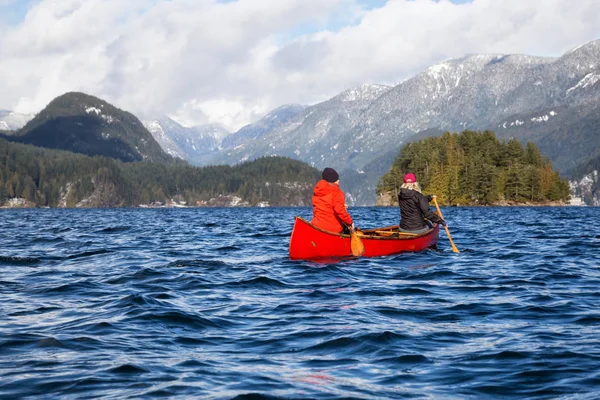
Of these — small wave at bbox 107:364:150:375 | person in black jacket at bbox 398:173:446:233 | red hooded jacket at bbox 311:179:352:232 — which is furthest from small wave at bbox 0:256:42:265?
small wave at bbox 107:364:150:375

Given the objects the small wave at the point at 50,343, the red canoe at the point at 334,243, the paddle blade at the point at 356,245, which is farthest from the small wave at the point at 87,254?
the small wave at the point at 50,343

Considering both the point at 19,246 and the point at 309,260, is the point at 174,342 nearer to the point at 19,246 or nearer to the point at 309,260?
the point at 309,260

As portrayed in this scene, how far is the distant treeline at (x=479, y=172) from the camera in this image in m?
→ 176

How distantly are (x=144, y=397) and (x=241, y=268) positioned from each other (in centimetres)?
1424

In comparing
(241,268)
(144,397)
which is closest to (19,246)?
(241,268)

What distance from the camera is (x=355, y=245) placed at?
23812 mm

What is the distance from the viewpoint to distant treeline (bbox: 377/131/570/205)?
6934 inches

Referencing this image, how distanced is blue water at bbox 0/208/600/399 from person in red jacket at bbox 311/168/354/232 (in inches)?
61.6

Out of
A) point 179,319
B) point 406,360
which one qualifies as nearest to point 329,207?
point 179,319

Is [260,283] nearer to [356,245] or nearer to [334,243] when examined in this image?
[334,243]

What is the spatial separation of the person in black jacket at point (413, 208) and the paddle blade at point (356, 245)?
111 inches

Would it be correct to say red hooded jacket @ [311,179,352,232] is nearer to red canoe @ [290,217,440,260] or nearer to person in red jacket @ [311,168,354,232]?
person in red jacket @ [311,168,354,232]

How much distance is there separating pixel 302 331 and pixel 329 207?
36.4 ft

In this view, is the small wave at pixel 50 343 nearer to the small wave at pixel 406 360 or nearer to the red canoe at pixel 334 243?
the small wave at pixel 406 360
